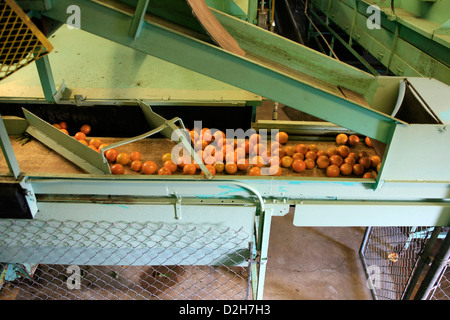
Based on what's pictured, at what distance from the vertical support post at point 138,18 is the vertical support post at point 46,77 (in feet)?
5.52

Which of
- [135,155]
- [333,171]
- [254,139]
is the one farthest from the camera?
[254,139]

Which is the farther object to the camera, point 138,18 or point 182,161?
point 182,161

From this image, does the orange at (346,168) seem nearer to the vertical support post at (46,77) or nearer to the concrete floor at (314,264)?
the concrete floor at (314,264)

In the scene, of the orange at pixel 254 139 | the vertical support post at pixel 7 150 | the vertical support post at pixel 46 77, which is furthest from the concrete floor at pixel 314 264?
the vertical support post at pixel 46 77

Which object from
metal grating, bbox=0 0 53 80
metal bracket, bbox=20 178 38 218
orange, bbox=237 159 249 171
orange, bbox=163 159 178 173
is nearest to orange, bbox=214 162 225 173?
orange, bbox=237 159 249 171

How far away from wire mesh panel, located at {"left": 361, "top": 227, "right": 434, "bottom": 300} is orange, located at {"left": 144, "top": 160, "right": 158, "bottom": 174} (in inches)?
114

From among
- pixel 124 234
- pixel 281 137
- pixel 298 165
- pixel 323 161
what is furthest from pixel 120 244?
pixel 323 161

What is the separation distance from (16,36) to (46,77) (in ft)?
5.93

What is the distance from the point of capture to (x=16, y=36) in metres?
1.76

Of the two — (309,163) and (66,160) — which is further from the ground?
(309,163)

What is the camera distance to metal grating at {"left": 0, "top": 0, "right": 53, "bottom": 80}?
1693 millimetres

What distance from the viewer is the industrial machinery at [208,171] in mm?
2115

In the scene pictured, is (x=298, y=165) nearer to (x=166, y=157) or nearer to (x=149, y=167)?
(x=166, y=157)

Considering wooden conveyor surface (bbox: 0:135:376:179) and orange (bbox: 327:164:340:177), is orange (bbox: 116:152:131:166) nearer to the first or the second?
wooden conveyor surface (bbox: 0:135:376:179)
